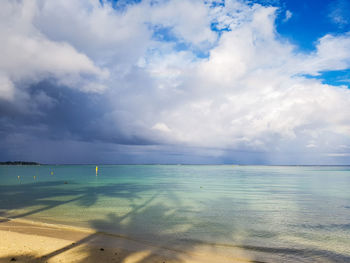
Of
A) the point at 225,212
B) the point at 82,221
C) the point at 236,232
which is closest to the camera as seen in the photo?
the point at 236,232

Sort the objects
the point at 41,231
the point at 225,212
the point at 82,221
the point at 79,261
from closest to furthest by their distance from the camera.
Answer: the point at 79,261
the point at 41,231
the point at 82,221
the point at 225,212

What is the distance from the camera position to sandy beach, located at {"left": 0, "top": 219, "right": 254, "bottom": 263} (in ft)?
33.4

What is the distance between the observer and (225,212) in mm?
23000

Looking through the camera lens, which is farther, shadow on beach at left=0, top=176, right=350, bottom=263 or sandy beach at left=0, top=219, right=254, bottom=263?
shadow on beach at left=0, top=176, right=350, bottom=263

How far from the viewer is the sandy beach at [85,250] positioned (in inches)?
401

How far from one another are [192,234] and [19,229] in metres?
11.4

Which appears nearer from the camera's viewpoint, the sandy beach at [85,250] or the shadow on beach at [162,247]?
the sandy beach at [85,250]

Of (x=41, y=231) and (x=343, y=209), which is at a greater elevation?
(x=41, y=231)

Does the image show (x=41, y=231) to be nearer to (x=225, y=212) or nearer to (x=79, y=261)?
(x=79, y=261)

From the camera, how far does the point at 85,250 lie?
1119cm

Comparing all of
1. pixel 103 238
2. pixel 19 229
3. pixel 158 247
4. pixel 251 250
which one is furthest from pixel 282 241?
pixel 19 229

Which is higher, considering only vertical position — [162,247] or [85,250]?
[85,250]

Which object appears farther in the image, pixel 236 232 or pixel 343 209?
pixel 343 209

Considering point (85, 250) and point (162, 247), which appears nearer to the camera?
point (85, 250)
